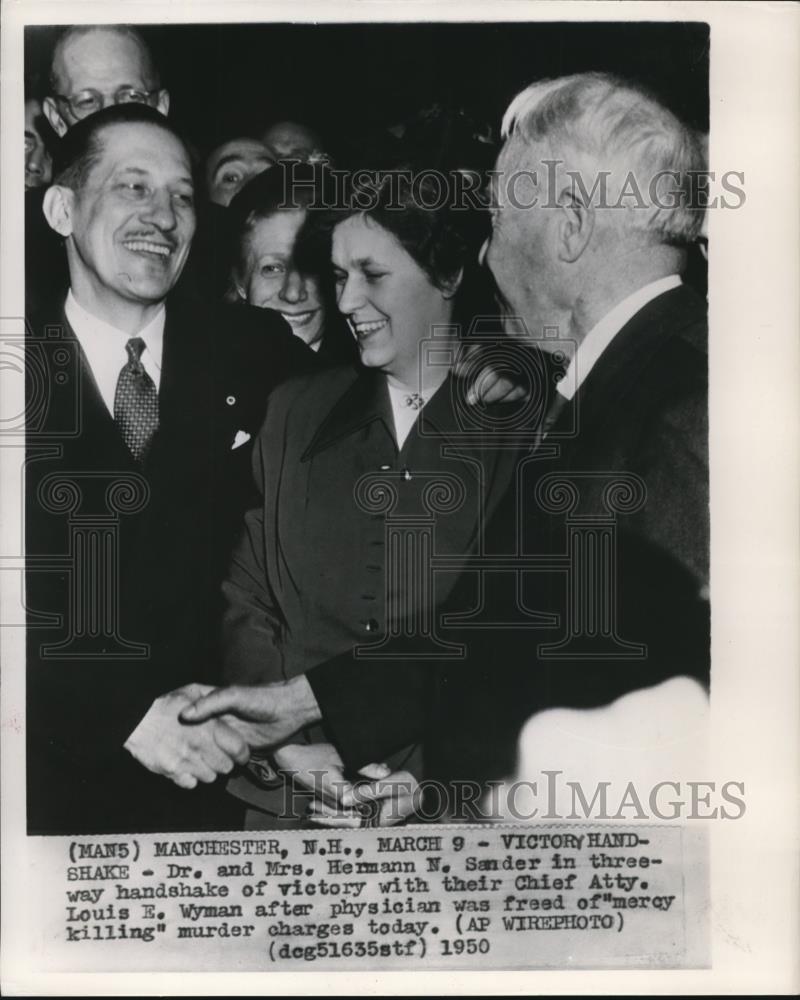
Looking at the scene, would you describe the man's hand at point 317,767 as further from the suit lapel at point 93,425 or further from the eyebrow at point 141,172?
the eyebrow at point 141,172

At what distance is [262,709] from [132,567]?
60cm

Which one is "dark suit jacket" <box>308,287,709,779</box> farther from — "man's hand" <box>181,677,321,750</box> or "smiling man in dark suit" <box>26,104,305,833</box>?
"smiling man in dark suit" <box>26,104,305,833</box>

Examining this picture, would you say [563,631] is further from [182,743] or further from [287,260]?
[287,260]

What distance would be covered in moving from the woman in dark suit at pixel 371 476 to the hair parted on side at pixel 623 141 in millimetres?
400

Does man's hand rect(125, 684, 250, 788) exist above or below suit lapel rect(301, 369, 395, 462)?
below

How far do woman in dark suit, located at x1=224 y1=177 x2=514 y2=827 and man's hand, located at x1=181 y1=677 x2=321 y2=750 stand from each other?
0.15 feet

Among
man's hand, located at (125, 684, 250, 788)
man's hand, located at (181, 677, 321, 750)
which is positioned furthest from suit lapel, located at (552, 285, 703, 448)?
man's hand, located at (125, 684, 250, 788)

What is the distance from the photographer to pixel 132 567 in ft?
8.99

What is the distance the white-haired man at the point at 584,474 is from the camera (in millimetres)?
2703

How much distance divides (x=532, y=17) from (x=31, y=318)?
1.83 m

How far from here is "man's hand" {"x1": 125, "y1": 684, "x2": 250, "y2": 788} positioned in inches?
107

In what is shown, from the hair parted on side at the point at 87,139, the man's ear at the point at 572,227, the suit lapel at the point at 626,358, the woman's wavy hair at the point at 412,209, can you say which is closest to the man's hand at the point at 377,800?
the suit lapel at the point at 626,358

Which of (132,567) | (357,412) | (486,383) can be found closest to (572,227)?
(486,383)

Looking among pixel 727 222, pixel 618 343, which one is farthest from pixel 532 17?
pixel 618 343
